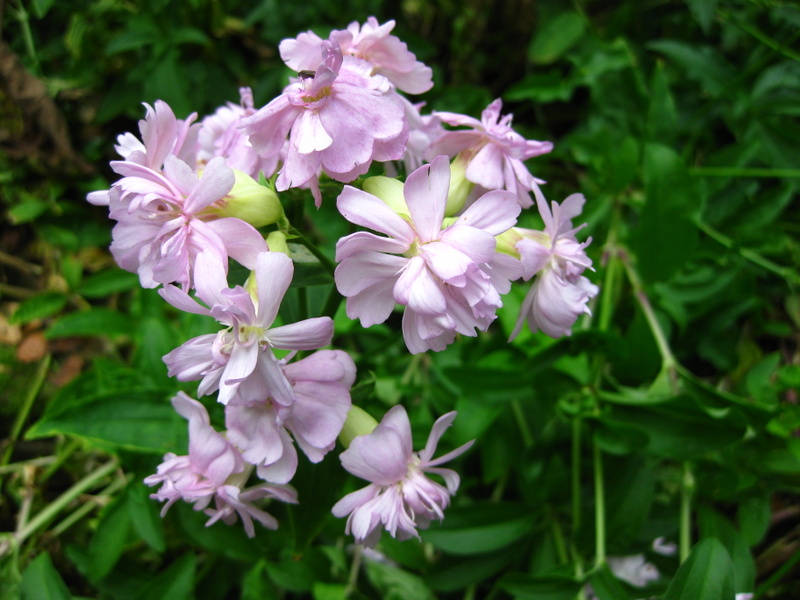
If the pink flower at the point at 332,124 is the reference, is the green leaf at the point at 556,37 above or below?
below

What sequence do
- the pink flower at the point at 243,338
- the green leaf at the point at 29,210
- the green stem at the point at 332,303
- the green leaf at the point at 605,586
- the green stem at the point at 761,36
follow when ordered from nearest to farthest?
1. the pink flower at the point at 243,338
2. the green stem at the point at 332,303
3. the green leaf at the point at 605,586
4. the green stem at the point at 761,36
5. the green leaf at the point at 29,210

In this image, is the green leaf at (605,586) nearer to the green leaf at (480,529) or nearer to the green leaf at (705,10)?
the green leaf at (480,529)

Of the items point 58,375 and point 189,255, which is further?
point 58,375

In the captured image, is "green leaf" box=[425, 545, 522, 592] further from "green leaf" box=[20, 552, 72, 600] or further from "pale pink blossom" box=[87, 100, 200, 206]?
"pale pink blossom" box=[87, 100, 200, 206]

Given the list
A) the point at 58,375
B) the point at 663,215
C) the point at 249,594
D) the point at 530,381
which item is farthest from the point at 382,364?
the point at 58,375

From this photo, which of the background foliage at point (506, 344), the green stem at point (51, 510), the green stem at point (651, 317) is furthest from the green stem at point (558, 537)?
the green stem at point (51, 510)

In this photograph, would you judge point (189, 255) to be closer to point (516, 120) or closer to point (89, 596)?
point (89, 596)

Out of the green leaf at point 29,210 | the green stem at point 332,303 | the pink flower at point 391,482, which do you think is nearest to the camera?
the pink flower at point 391,482
